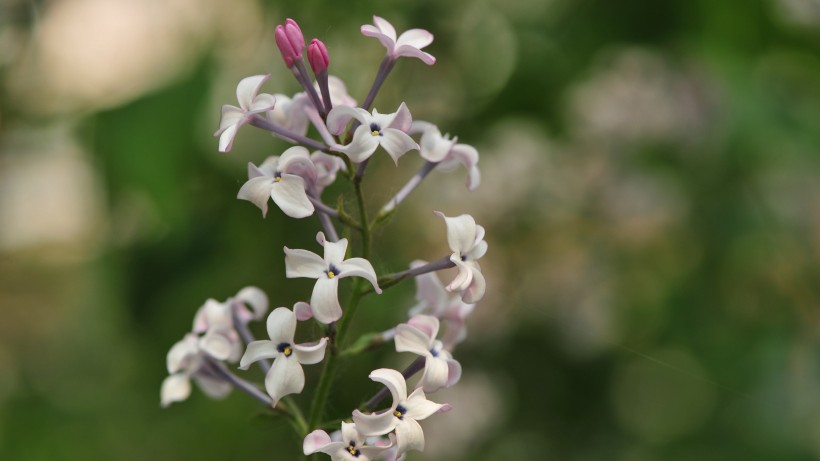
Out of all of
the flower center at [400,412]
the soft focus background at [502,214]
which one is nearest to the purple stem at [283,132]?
the flower center at [400,412]

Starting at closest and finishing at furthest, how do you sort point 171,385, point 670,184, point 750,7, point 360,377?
point 171,385 → point 360,377 → point 750,7 → point 670,184

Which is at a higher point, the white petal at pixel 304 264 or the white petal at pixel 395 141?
the white petal at pixel 395 141

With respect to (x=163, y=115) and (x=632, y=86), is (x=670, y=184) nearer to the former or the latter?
(x=632, y=86)

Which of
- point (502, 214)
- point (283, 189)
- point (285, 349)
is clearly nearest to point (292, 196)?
point (283, 189)

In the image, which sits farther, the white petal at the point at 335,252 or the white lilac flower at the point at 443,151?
the white lilac flower at the point at 443,151

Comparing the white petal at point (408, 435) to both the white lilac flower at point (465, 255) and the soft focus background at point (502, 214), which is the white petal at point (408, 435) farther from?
the soft focus background at point (502, 214)

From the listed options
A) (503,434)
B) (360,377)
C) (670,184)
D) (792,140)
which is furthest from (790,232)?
(360,377)
